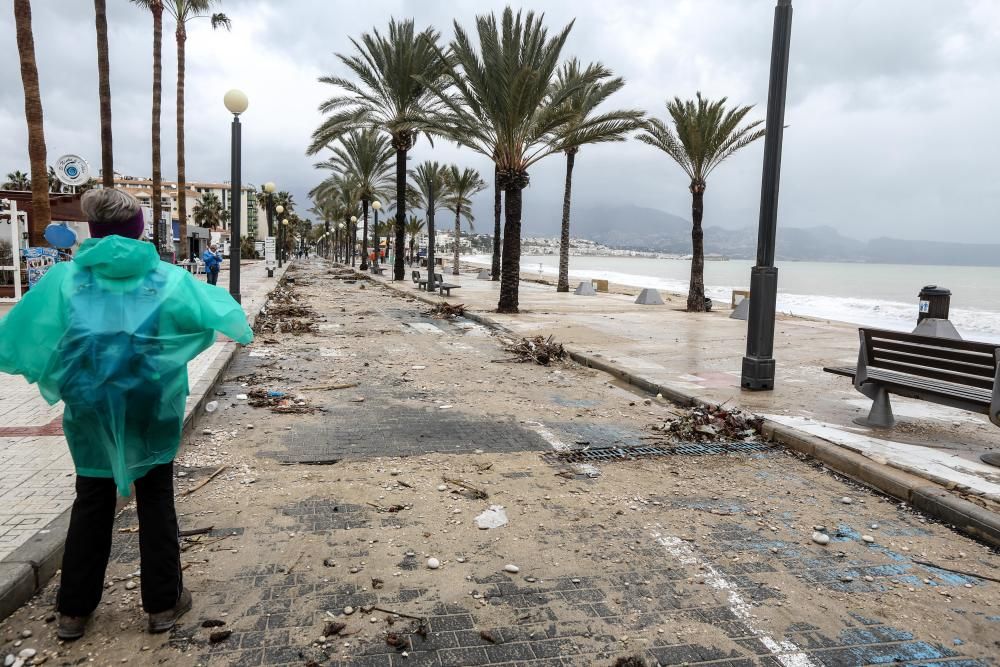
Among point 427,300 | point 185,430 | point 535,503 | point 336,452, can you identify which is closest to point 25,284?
point 427,300

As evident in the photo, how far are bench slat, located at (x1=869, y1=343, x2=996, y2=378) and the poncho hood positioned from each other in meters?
5.68

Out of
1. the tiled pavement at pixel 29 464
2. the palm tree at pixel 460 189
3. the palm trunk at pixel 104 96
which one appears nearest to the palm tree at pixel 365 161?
the palm tree at pixel 460 189

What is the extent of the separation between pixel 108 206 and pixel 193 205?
121 meters

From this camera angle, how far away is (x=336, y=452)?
5227 mm

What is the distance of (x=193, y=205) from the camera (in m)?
112

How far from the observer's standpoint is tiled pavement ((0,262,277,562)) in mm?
3498

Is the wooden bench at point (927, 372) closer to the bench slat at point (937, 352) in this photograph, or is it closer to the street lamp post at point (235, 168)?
the bench slat at point (937, 352)

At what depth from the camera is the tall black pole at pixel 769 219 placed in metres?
Answer: 7.61

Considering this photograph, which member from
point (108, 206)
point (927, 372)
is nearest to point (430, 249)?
point (927, 372)

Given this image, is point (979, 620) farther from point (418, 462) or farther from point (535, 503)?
point (418, 462)

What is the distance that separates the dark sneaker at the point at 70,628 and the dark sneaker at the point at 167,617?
0.82 ft

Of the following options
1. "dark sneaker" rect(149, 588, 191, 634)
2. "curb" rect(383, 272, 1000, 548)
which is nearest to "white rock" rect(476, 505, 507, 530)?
"dark sneaker" rect(149, 588, 191, 634)

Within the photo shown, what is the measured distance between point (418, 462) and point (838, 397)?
4881 mm

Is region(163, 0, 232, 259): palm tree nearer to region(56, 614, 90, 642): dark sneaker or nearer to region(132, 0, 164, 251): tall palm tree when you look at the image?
region(132, 0, 164, 251): tall palm tree
